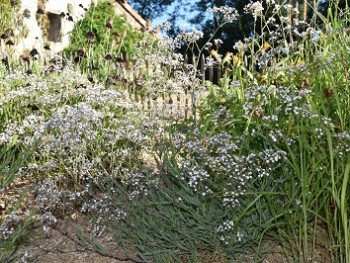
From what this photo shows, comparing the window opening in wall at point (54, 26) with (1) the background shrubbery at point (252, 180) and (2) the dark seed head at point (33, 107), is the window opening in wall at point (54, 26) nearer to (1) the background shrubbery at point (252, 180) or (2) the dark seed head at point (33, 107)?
(2) the dark seed head at point (33, 107)

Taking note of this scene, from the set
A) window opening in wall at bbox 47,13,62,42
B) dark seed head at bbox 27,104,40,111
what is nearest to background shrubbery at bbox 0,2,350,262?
dark seed head at bbox 27,104,40,111

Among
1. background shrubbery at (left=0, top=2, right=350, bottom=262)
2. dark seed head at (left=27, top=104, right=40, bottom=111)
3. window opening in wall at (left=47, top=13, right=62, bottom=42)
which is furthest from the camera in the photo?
window opening in wall at (left=47, top=13, right=62, bottom=42)

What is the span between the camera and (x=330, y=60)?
291 centimetres

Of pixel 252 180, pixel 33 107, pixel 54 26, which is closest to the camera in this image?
pixel 252 180

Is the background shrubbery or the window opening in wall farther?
the window opening in wall

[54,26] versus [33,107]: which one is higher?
[54,26]

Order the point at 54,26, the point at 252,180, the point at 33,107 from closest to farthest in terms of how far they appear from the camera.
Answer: the point at 252,180, the point at 33,107, the point at 54,26

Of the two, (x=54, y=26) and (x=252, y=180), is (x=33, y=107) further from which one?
(x=54, y=26)

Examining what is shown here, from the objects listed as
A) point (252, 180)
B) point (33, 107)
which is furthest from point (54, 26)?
point (252, 180)

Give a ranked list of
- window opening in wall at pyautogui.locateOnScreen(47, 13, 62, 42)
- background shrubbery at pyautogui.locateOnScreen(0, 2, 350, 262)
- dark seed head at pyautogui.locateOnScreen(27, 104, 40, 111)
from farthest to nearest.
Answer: window opening in wall at pyautogui.locateOnScreen(47, 13, 62, 42), dark seed head at pyautogui.locateOnScreen(27, 104, 40, 111), background shrubbery at pyautogui.locateOnScreen(0, 2, 350, 262)

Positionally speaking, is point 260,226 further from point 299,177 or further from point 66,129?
point 66,129

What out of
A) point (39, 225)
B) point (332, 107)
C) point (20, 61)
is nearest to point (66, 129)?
point (39, 225)

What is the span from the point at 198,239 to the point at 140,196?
0.53m

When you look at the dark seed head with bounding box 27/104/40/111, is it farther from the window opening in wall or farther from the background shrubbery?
the window opening in wall
